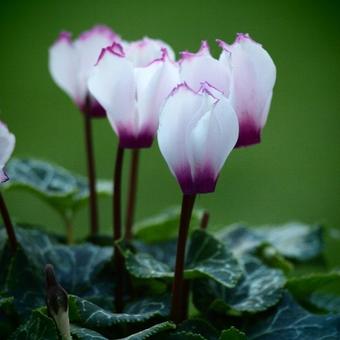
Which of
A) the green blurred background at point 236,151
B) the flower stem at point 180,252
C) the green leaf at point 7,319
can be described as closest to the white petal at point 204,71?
the flower stem at point 180,252

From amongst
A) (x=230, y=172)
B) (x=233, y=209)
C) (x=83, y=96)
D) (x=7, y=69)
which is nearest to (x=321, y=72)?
(x=230, y=172)

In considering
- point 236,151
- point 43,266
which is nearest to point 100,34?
point 43,266

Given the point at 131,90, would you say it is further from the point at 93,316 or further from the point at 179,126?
the point at 93,316

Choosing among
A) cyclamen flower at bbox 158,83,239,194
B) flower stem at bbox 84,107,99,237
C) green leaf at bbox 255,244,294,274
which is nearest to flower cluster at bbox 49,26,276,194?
cyclamen flower at bbox 158,83,239,194

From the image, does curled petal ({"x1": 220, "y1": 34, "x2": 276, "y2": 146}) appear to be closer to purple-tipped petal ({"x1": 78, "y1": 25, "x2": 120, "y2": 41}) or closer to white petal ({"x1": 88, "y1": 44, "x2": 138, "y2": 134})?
white petal ({"x1": 88, "y1": 44, "x2": 138, "y2": 134})

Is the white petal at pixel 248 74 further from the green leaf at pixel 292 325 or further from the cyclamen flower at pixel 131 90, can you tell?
the green leaf at pixel 292 325

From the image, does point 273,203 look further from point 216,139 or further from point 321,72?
point 216,139
